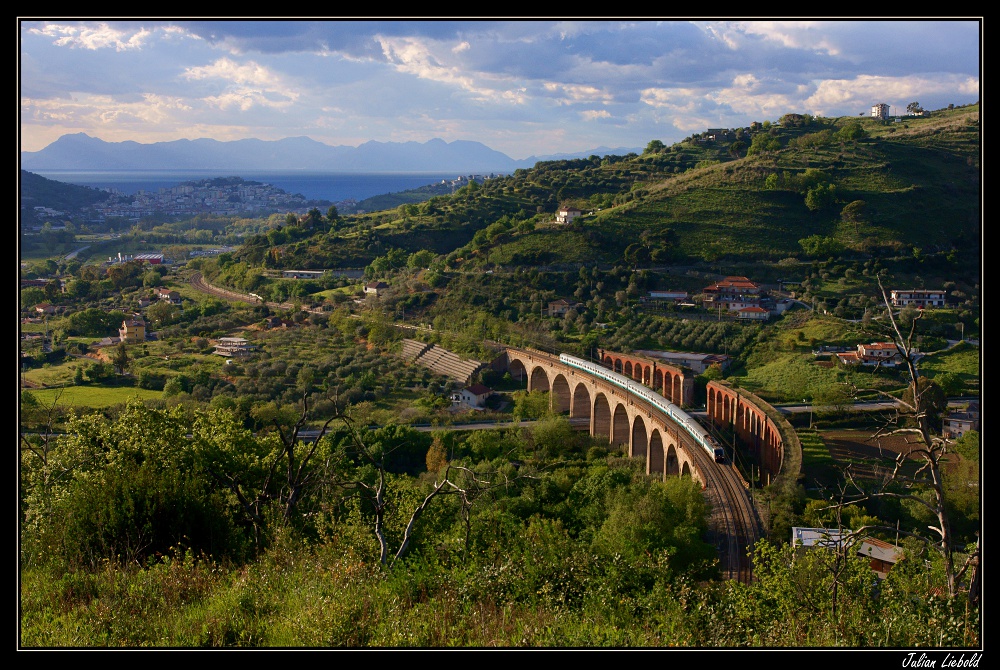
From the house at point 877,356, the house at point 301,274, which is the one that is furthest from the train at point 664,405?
the house at point 301,274

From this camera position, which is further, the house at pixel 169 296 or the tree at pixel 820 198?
the tree at pixel 820 198

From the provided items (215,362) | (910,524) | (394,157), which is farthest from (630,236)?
(394,157)

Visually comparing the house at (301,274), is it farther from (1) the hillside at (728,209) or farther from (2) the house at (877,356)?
(2) the house at (877,356)

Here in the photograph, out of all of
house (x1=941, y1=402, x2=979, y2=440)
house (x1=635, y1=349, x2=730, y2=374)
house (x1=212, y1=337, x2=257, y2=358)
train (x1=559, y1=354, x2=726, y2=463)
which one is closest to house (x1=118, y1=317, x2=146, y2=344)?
house (x1=212, y1=337, x2=257, y2=358)

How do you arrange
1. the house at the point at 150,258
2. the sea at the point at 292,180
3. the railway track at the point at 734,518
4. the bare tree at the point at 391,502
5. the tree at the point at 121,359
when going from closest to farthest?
the bare tree at the point at 391,502 → the railway track at the point at 734,518 → the tree at the point at 121,359 → the house at the point at 150,258 → the sea at the point at 292,180

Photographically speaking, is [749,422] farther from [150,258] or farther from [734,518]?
[150,258]

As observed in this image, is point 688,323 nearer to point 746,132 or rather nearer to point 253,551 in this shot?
point 253,551

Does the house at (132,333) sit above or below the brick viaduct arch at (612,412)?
above
